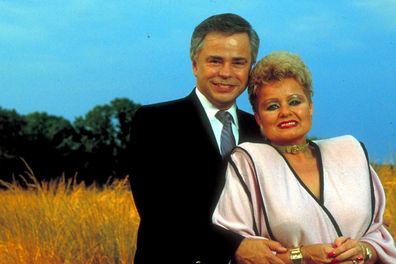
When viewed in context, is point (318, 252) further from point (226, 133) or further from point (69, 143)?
point (69, 143)

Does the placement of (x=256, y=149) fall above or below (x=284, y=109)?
below

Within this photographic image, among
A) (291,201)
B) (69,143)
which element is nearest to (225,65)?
(291,201)

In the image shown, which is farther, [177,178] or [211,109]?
[211,109]

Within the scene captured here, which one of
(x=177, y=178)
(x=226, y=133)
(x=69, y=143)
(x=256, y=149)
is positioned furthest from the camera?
(x=69, y=143)

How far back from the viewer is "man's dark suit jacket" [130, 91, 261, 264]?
9.20 feet

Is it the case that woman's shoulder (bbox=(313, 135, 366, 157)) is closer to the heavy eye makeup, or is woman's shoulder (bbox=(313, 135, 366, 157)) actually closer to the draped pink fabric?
the draped pink fabric

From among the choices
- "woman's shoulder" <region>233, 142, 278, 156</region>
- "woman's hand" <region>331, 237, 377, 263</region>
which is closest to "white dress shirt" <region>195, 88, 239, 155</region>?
"woman's shoulder" <region>233, 142, 278, 156</region>

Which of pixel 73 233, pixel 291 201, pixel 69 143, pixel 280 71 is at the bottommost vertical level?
pixel 69 143

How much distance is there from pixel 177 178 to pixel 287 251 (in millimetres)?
599

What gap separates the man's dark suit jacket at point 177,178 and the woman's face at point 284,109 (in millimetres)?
339

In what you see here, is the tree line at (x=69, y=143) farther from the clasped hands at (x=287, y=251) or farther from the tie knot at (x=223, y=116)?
the clasped hands at (x=287, y=251)

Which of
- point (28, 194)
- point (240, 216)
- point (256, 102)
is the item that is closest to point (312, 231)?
point (240, 216)

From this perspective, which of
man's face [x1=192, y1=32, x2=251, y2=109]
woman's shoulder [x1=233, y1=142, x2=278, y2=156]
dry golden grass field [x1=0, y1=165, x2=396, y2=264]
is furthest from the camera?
dry golden grass field [x1=0, y1=165, x2=396, y2=264]

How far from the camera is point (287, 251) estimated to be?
100 inches
